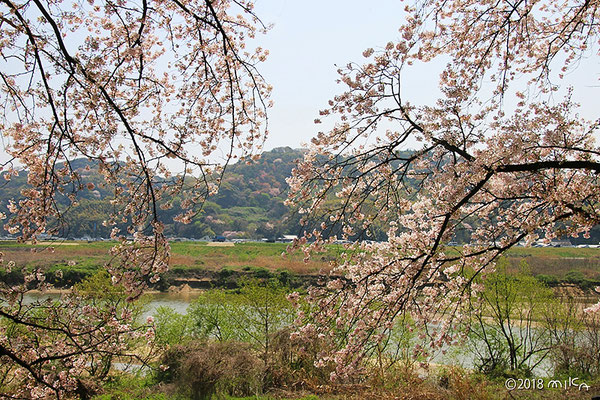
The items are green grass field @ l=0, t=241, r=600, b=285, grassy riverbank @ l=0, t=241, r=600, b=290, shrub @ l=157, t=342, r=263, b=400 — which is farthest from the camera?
green grass field @ l=0, t=241, r=600, b=285

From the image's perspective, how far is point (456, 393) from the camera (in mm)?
7688

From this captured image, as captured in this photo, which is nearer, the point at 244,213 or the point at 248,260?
the point at 248,260

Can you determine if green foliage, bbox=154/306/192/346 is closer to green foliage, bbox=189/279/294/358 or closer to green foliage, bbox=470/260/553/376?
green foliage, bbox=189/279/294/358

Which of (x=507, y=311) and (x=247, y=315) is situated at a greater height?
(x=247, y=315)

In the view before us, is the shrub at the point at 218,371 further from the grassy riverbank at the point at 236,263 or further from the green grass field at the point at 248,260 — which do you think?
the green grass field at the point at 248,260

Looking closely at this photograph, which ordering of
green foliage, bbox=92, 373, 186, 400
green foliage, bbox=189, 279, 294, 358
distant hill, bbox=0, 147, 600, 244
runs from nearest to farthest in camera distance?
green foliage, bbox=92, 373, 186, 400
green foliage, bbox=189, 279, 294, 358
distant hill, bbox=0, 147, 600, 244

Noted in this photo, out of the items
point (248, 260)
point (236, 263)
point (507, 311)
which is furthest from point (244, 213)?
point (507, 311)

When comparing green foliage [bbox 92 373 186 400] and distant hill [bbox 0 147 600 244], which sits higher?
distant hill [bbox 0 147 600 244]

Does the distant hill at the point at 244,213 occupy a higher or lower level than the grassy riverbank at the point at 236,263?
higher

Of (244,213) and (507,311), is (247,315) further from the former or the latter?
(244,213)

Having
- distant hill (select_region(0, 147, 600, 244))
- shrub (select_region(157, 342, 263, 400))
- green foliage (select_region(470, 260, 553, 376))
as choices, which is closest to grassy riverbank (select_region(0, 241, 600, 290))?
green foliage (select_region(470, 260, 553, 376))

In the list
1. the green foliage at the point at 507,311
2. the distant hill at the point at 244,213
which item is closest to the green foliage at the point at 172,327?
the green foliage at the point at 507,311

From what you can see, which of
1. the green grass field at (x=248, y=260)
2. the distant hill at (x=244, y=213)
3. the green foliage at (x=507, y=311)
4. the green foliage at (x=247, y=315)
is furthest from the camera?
the distant hill at (x=244, y=213)

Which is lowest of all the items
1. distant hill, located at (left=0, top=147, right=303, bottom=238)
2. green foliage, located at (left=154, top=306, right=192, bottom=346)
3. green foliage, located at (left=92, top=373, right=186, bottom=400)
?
green foliage, located at (left=92, top=373, right=186, bottom=400)
